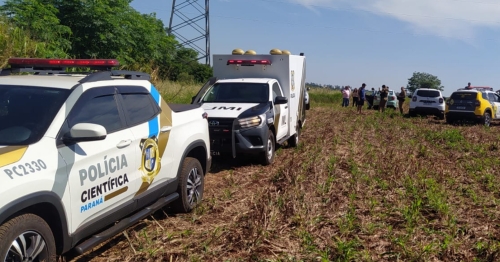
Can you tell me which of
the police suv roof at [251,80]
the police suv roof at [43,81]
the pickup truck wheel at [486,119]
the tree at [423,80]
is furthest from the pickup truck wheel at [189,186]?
the tree at [423,80]

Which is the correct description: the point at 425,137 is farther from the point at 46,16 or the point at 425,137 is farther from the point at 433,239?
the point at 46,16

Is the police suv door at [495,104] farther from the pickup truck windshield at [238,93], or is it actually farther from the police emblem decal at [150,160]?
the police emblem decal at [150,160]

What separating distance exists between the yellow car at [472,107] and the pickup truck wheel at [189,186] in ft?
55.6

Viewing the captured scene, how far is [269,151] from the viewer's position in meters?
10.5

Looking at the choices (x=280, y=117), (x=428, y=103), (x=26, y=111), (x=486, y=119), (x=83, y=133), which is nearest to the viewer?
(x=83, y=133)

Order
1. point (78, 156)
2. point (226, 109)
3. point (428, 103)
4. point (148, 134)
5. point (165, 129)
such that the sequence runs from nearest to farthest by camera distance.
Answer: point (78, 156) < point (148, 134) < point (165, 129) < point (226, 109) < point (428, 103)

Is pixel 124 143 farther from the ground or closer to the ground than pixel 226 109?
closer to the ground

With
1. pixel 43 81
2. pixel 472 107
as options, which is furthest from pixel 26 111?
pixel 472 107

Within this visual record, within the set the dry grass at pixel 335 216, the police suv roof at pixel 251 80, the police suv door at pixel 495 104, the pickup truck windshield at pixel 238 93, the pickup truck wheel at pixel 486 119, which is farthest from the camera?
the police suv door at pixel 495 104

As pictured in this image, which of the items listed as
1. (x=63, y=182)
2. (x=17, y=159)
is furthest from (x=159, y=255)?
(x=17, y=159)

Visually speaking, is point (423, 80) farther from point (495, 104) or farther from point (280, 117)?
point (280, 117)

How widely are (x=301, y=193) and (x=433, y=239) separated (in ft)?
7.30

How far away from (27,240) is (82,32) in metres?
19.3

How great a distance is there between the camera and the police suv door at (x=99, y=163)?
411 centimetres
